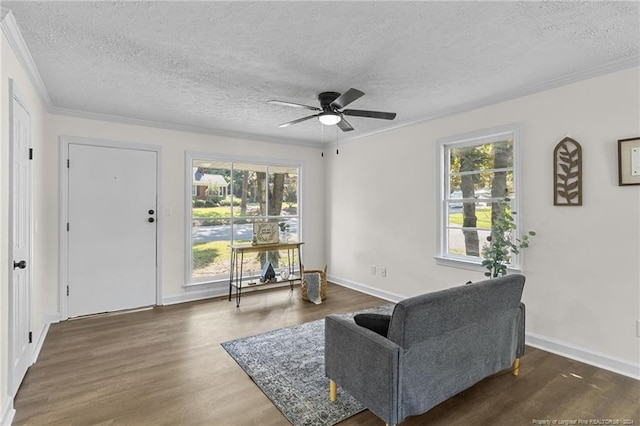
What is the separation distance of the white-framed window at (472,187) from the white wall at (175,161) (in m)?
2.43

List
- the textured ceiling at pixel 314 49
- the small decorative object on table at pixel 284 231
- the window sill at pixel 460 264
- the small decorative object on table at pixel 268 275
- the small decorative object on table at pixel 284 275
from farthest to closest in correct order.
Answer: the small decorative object on table at pixel 284 231
the small decorative object on table at pixel 284 275
the small decorative object on table at pixel 268 275
the window sill at pixel 460 264
the textured ceiling at pixel 314 49

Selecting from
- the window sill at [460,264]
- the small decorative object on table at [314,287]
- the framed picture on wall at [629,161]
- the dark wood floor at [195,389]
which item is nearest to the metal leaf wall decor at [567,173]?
the framed picture on wall at [629,161]

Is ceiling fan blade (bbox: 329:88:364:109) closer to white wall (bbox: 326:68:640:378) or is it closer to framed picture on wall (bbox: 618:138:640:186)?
white wall (bbox: 326:68:640:378)

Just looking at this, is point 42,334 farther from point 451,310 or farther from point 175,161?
point 451,310

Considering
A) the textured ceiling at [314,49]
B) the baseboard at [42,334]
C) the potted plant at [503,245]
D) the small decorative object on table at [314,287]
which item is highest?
the textured ceiling at [314,49]

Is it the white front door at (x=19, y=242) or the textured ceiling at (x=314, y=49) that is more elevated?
the textured ceiling at (x=314, y=49)

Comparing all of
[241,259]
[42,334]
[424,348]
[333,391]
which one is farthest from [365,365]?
[42,334]

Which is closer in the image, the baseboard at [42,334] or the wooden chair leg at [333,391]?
the wooden chair leg at [333,391]

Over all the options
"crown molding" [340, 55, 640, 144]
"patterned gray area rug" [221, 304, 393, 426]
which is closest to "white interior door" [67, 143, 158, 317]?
"patterned gray area rug" [221, 304, 393, 426]

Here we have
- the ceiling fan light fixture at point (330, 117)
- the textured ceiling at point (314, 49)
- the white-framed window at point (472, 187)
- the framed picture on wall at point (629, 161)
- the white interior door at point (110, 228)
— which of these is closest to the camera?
the textured ceiling at point (314, 49)

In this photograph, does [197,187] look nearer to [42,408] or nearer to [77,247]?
[77,247]

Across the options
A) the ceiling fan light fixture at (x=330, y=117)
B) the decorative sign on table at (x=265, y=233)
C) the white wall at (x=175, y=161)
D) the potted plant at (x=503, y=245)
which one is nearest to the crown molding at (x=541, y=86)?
the potted plant at (x=503, y=245)

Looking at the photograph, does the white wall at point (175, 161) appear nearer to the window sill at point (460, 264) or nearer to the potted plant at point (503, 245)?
the window sill at point (460, 264)

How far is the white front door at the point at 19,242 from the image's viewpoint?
2170 millimetres
